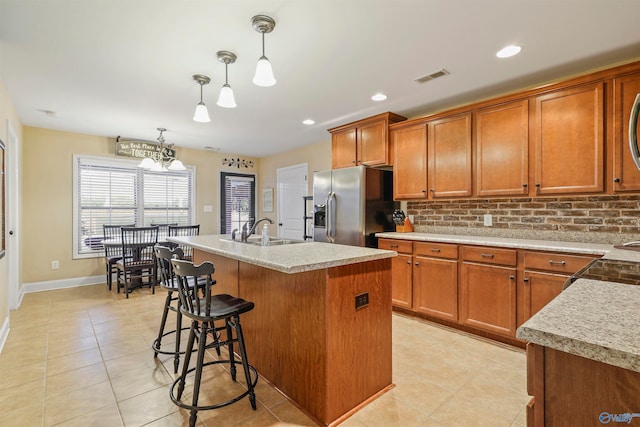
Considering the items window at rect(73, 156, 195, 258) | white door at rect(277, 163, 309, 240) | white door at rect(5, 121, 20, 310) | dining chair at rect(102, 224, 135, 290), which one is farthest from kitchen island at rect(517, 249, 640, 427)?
window at rect(73, 156, 195, 258)

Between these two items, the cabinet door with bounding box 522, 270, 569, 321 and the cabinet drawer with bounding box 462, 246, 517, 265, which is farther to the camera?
the cabinet drawer with bounding box 462, 246, 517, 265

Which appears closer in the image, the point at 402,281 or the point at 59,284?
the point at 402,281

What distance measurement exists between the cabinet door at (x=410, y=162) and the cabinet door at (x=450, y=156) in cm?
8

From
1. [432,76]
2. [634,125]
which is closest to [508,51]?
[432,76]

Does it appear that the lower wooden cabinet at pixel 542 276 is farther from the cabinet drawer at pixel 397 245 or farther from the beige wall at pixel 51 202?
the beige wall at pixel 51 202

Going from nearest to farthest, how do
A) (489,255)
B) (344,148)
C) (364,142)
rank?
(489,255), (364,142), (344,148)

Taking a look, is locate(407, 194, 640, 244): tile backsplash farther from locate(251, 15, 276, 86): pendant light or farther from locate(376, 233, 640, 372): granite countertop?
locate(251, 15, 276, 86): pendant light

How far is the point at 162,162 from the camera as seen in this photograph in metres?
4.95

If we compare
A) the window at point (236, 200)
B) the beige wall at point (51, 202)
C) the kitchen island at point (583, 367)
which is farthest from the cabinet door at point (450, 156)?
the beige wall at point (51, 202)

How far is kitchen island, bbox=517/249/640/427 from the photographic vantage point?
60 cm

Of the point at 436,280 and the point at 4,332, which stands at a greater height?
the point at 436,280

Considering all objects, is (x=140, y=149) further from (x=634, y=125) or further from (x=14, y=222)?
(x=634, y=125)

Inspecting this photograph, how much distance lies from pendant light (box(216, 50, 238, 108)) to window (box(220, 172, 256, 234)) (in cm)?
393

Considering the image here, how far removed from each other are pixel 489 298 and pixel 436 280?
19.5 inches
